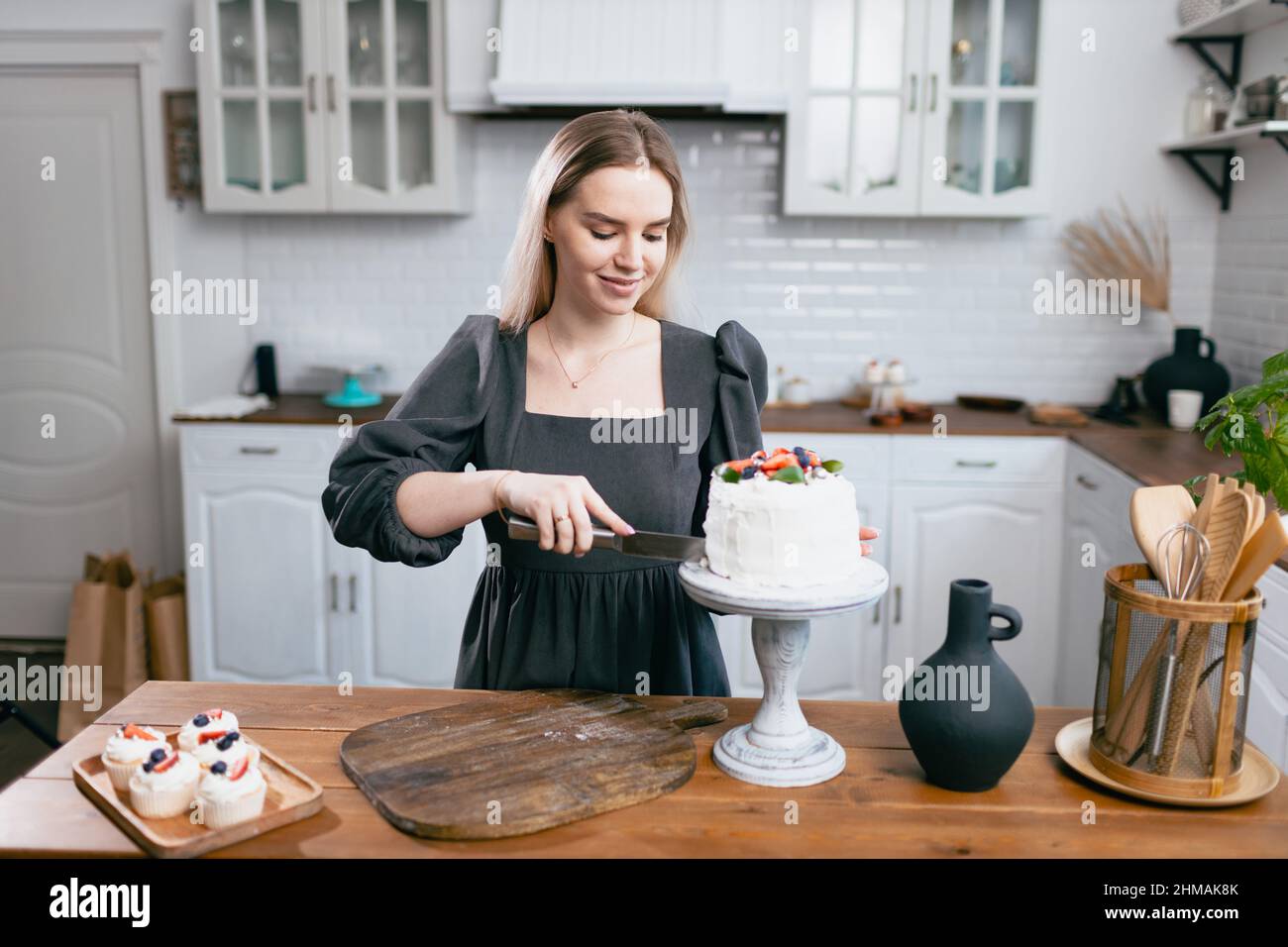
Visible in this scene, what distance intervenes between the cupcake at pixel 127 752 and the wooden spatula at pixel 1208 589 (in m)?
1.07

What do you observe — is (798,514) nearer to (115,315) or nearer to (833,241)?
(833,241)

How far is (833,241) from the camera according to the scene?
4.02 metres

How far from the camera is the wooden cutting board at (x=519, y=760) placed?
3.94 ft

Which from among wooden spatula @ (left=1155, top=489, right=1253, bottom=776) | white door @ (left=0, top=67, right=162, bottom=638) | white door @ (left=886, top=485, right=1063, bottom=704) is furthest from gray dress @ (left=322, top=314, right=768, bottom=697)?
white door @ (left=0, top=67, right=162, bottom=638)

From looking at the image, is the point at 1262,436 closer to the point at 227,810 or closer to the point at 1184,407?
the point at 227,810

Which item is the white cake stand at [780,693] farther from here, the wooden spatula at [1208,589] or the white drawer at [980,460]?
the white drawer at [980,460]

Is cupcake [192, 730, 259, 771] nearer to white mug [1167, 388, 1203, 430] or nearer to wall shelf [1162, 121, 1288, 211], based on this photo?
white mug [1167, 388, 1203, 430]

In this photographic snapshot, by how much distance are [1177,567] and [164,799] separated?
3.58 feet

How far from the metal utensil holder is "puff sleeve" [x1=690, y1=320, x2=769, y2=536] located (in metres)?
0.66

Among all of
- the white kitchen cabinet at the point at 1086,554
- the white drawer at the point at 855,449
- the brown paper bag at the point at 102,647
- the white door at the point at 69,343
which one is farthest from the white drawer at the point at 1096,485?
the white door at the point at 69,343

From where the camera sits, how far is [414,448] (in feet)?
5.50

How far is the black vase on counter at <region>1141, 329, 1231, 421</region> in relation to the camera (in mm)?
3545
